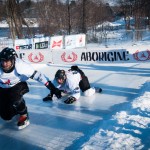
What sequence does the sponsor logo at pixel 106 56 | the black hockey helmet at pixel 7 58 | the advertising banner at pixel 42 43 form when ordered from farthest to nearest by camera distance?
the advertising banner at pixel 42 43 → the sponsor logo at pixel 106 56 → the black hockey helmet at pixel 7 58

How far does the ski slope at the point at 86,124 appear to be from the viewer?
154 inches

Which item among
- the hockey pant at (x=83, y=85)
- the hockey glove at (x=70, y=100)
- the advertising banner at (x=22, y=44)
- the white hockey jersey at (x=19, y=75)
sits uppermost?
the advertising banner at (x=22, y=44)

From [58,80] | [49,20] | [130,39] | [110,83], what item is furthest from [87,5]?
[58,80]

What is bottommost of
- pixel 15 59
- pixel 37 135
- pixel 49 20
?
pixel 37 135

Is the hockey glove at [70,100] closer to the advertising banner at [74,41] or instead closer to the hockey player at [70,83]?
the hockey player at [70,83]

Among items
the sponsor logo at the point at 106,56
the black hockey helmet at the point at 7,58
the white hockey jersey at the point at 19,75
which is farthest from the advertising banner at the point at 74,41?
the black hockey helmet at the point at 7,58

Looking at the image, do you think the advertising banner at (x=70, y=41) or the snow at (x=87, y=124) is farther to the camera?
the advertising banner at (x=70, y=41)

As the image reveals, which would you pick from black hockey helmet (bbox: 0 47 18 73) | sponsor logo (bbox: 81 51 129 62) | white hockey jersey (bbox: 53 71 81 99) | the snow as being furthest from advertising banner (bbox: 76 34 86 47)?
black hockey helmet (bbox: 0 47 18 73)

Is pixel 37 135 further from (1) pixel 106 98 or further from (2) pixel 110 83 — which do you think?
(2) pixel 110 83

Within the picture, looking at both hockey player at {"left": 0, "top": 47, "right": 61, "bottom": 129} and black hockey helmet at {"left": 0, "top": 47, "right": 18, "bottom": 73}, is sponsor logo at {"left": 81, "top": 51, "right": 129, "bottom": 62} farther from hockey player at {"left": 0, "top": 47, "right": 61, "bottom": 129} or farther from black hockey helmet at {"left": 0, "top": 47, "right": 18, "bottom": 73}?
black hockey helmet at {"left": 0, "top": 47, "right": 18, "bottom": 73}

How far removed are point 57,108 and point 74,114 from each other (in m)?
0.60

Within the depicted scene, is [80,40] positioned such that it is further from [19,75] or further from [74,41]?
[19,75]

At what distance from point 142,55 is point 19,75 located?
8722mm

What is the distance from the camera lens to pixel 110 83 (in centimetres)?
831
